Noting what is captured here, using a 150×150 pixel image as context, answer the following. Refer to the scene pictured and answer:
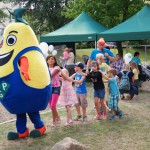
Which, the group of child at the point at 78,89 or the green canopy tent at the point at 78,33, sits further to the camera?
the green canopy tent at the point at 78,33

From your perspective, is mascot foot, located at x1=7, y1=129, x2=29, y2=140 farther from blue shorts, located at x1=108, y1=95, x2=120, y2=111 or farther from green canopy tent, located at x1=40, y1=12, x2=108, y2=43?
green canopy tent, located at x1=40, y1=12, x2=108, y2=43

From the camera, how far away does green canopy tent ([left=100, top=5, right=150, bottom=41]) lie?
445 inches

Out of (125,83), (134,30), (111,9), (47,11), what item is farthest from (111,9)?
(47,11)

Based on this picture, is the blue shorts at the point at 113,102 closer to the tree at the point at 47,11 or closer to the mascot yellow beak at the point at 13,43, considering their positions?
the mascot yellow beak at the point at 13,43

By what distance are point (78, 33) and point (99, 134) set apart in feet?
28.3

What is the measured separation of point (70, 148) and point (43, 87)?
1444 mm

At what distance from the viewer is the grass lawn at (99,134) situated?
5266 mm

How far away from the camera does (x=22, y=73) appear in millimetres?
5234

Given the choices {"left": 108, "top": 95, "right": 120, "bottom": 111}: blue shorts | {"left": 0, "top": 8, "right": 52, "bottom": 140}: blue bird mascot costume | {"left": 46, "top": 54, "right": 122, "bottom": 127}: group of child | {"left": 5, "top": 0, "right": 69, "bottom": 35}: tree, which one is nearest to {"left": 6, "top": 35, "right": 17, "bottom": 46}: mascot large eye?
{"left": 0, "top": 8, "right": 52, "bottom": 140}: blue bird mascot costume

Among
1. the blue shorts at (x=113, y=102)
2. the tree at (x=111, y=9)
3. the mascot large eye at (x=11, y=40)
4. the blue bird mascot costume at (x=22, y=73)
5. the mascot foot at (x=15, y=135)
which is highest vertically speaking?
the tree at (x=111, y=9)

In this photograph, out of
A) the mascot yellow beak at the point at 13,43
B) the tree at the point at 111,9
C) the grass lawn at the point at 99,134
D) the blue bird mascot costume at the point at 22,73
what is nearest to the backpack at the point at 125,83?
the grass lawn at the point at 99,134

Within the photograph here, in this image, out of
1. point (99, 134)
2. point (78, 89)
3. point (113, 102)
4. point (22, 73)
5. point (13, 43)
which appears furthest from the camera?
point (113, 102)

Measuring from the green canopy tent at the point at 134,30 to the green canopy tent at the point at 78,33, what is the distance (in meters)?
1.18

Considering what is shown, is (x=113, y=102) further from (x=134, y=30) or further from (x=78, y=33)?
(x=78, y=33)
